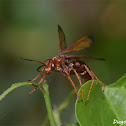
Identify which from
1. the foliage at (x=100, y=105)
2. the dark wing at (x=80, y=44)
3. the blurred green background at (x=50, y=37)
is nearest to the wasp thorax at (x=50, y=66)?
the dark wing at (x=80, y=44)

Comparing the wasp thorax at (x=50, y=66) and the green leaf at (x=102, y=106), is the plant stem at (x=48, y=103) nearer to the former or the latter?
the green leaf at (x=102, y=106)

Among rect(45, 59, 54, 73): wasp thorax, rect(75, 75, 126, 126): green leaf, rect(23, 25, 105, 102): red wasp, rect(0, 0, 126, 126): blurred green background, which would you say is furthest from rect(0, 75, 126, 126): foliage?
rect(0, 0, 126, 126): blurred green background

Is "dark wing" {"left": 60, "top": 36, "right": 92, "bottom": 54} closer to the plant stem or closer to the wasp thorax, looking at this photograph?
the wasp thorax

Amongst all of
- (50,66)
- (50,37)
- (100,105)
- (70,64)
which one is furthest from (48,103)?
(50,37)

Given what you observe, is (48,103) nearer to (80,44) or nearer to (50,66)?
(50,66)

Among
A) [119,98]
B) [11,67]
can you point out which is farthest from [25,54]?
[119,98]

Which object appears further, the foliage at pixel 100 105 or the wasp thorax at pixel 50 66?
the wasp thorax at pixel 50 66
